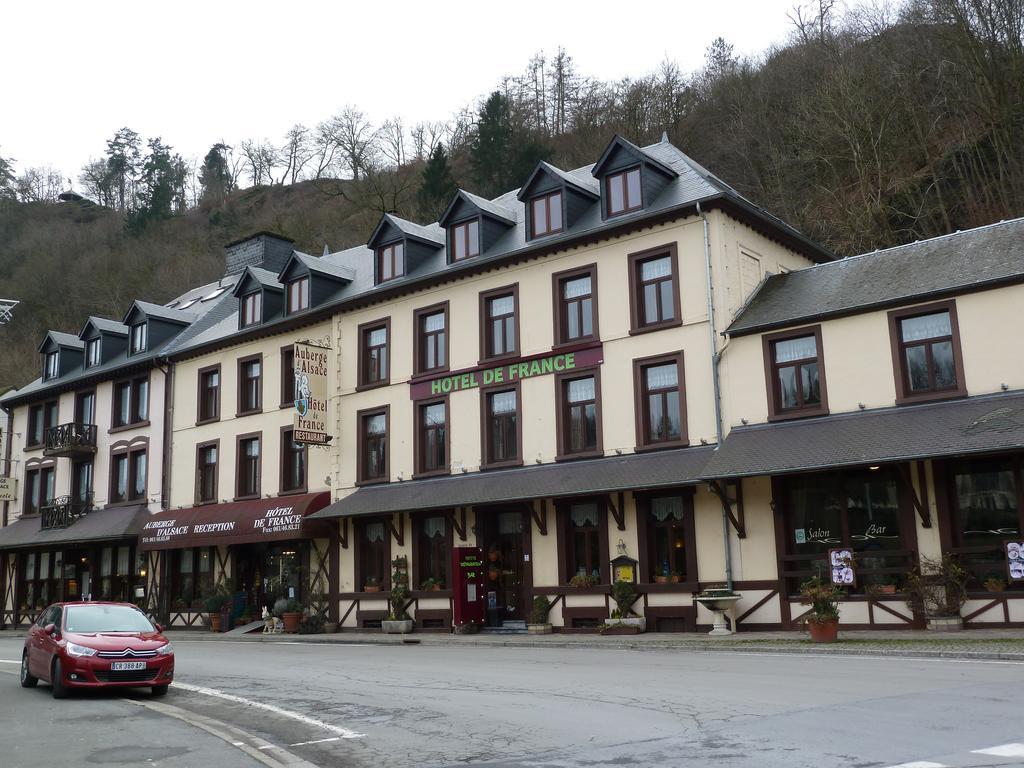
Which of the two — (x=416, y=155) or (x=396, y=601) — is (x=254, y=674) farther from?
(x=416, y=155)

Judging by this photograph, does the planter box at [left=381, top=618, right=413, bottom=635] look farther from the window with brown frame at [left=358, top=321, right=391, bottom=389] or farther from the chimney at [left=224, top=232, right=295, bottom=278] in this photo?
the chimney at [left=224, top=232, right=295, bottom=278]

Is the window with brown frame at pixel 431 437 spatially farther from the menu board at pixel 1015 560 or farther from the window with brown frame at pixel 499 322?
the menu board at pixel 1015 560

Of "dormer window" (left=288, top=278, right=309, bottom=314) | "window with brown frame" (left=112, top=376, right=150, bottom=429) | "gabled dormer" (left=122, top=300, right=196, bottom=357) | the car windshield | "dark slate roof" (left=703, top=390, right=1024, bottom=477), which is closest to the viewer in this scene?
the car windshield

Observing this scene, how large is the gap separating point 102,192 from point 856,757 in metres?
79.2

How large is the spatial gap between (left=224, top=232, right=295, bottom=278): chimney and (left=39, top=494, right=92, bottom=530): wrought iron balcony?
37.6ft

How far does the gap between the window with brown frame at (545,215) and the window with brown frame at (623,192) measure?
1563 mm

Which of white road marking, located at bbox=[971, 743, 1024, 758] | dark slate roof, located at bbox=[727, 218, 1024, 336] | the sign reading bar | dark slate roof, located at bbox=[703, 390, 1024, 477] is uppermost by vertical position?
dark slate roof, located at bbox=[727, 218, 1024, 336]

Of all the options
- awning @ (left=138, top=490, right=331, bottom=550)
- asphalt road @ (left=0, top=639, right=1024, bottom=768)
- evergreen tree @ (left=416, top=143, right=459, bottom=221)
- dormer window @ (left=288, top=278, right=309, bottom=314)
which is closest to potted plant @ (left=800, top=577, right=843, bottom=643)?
asphalt road @ (left=0, top=639, right=1024, bottom=768)

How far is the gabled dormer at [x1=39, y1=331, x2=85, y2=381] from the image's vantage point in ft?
141

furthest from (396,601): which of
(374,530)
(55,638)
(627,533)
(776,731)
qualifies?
(776,731)

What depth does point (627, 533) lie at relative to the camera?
2375 centimetres

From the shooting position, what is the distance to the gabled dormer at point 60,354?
4309 cm

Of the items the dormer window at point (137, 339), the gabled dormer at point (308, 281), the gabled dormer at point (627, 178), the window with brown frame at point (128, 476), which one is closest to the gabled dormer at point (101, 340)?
the dormer window at point (137, 339)

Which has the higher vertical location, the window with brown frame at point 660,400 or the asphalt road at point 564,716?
the window with brown frame at point 660,400
